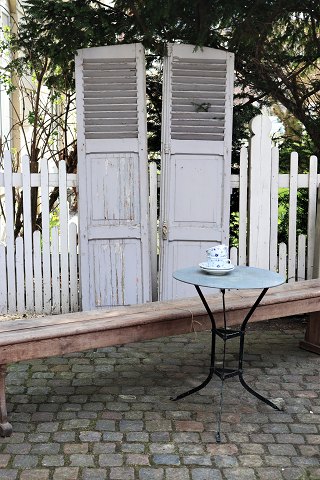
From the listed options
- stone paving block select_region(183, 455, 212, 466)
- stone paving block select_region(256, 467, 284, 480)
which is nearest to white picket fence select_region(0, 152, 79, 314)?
stone paving block select_region(183, 455, 212, 466)

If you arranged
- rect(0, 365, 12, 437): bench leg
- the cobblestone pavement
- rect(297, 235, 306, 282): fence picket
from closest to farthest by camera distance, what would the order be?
the cobblestone pavement, rect(0, 365, 12, 437): bench leg, rect(297, 235, 306, 282): fence picket

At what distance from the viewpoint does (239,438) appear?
3.69 meters

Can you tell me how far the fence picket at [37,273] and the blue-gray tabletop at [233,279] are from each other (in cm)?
219

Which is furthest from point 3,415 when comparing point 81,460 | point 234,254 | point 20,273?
point 234,254

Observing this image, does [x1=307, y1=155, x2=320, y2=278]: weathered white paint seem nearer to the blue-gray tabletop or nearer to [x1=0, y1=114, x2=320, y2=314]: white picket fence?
[x1=0, y1=114, x2=320, y2=314]: white picket fence

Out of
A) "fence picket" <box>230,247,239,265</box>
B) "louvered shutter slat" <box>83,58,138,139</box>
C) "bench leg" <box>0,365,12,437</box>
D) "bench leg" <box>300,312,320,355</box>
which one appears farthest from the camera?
"fence picket" <box>230,247,239,265</box>

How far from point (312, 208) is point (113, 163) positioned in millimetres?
1975

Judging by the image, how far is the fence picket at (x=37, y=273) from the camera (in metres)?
5.86

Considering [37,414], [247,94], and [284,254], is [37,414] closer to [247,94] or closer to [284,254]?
[284,254]

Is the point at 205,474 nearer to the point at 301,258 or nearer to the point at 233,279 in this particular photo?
the point at 233,279

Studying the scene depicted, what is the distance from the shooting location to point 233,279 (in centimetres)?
388

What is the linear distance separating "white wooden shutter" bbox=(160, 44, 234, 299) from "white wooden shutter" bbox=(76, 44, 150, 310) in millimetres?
218

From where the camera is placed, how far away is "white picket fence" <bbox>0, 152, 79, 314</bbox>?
5.76m

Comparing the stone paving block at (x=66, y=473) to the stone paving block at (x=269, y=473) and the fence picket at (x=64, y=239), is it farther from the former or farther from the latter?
the fence picket at (x=64, y=239)
